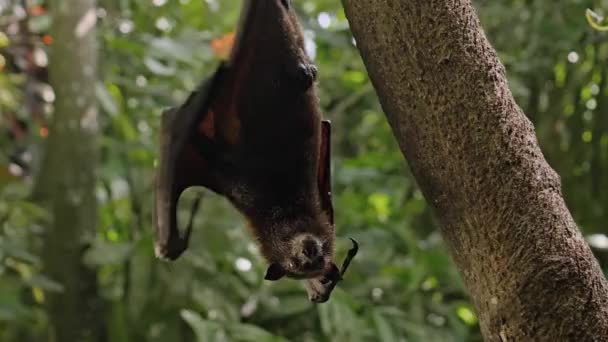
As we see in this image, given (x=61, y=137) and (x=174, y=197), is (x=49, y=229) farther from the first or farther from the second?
(x=174, y=197)

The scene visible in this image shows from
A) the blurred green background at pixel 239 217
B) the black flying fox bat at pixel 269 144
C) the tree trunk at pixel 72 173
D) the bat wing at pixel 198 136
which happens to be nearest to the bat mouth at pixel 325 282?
the black flying fox bat at pixel 269 144

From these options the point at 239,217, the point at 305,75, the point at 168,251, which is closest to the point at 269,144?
the point at 305,75

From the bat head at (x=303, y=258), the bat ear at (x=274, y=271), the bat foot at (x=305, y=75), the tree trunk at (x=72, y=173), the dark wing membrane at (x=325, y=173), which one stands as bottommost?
the tree trunk at (x=72, y=173)

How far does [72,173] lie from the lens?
2.41m

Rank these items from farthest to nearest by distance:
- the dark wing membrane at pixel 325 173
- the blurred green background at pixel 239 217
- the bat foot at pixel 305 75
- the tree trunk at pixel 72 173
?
the tree trunk at pixel 72 173 < the blurred green background at pixel 239 217 < the dark wing membrane at pixel 325 173 < the bat foot at pixel 305 75

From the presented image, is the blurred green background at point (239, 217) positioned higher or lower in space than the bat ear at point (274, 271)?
lower

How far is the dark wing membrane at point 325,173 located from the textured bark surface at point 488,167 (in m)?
0.25

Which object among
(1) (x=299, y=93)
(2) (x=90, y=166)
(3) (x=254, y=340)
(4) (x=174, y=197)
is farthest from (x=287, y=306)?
(1) (x=299, y=93)

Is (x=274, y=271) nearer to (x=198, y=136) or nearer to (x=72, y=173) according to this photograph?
(x=198, y=136)

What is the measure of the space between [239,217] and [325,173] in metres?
0.96

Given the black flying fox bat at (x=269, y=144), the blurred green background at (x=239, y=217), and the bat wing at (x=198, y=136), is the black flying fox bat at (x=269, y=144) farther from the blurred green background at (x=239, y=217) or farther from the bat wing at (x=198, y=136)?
the blurred green background at (x=239, y=217)

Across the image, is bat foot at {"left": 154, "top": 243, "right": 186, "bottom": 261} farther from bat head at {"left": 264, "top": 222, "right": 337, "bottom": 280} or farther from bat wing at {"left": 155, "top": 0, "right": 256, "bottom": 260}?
bat head at {"left": 264, "top": 222, "right": 337, "bottom": 280}

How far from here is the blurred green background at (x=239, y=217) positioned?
2.13 metres

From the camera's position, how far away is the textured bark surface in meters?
0.81
